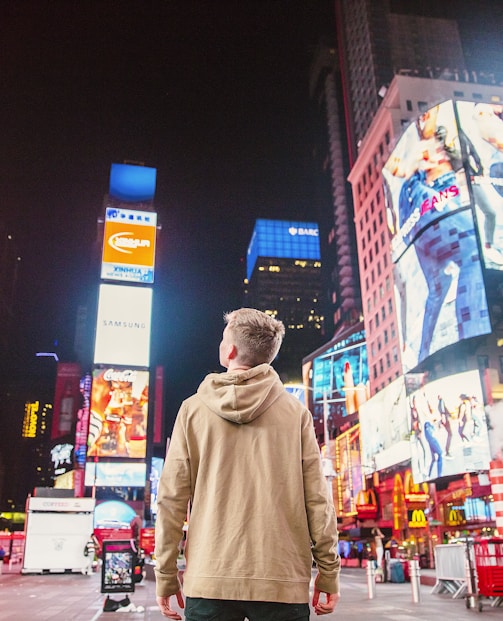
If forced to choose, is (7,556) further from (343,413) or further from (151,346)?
(343,413)

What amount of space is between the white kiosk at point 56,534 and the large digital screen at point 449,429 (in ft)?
89.2

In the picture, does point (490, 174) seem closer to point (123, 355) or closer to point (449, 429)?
point (449, 429)

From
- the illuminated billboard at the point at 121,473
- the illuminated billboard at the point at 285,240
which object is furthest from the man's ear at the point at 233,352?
the illuminated billboard at the point at 285,240

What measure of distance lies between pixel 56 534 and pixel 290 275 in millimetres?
157154

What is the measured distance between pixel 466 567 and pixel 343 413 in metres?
80.4

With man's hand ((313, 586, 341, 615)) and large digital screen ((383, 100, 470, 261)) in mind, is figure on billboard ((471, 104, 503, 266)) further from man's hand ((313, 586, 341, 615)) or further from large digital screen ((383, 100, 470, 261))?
man's hand ((313, 586, 341, 615))

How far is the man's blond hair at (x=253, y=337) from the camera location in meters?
3.13

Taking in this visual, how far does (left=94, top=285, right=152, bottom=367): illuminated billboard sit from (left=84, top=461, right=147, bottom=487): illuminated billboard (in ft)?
38.8

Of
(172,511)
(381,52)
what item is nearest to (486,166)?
(172,511)

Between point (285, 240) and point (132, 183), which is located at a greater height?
point (285, 240)

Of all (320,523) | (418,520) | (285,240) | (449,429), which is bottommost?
(418,520)

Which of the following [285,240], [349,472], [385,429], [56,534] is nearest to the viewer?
[56,534]

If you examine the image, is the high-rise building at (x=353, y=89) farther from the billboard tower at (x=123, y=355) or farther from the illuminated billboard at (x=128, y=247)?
the billboard tower at (x=123, y=355)

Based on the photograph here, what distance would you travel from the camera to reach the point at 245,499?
2797mm
